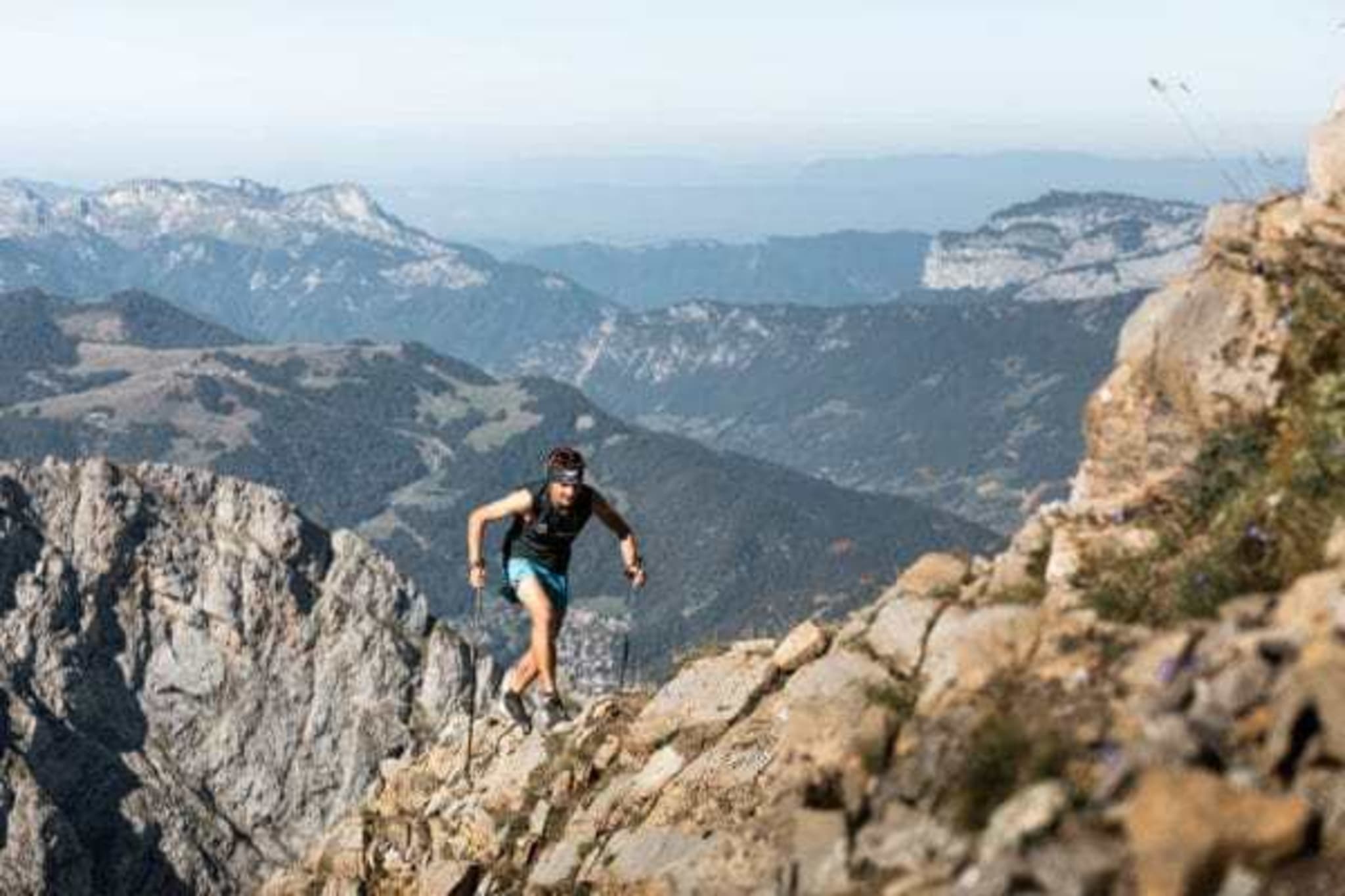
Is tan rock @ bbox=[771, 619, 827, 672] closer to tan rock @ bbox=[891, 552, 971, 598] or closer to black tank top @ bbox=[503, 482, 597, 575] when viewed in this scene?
tan rock @ bbox=[891, 552, 971, 598]

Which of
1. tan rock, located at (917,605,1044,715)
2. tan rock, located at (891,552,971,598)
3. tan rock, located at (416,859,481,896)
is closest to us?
tan rock, located at (917,605,1044,715)

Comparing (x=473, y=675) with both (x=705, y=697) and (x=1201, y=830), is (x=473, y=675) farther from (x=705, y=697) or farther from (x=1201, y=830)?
(x=1201, y=830)

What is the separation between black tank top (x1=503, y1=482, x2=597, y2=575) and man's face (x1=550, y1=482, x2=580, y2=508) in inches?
3.8

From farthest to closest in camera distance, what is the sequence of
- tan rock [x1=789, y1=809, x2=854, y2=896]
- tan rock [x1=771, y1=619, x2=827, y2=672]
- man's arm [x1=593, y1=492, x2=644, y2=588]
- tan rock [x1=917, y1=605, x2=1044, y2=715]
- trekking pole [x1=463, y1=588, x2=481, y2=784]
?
trekking pole [x1=463, y1=588, x2=481, y2=784]
man's arm [x1=593, y1=492, x2=644, y2=588]
tan rock [x1=771, y1=619, x2=827, y2=672]
tan rock [x1=917, y1=605, x2=1044, y2=715]
tan rock [x1=789, y1=809, x2=854, y2=896]

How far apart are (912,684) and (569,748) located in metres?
10.1

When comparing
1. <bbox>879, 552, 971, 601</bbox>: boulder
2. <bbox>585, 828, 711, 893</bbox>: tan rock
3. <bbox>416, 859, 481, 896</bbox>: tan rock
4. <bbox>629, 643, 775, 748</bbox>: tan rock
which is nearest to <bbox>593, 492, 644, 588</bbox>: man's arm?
<bbox>629, 643, 775, 748</bbox>: tan rock

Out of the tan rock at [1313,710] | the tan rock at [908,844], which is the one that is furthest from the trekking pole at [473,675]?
the tan rock at [1313,710]

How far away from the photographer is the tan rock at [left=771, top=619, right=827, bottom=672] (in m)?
23.6

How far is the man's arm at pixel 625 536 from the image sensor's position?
79.1 ft

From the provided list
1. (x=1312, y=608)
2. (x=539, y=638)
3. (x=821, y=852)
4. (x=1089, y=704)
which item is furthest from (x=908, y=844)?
(x=539, y=638)

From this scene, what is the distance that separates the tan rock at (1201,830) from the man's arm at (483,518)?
1329cm

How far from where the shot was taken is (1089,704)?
13.1 meters

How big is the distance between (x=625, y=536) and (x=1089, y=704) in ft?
41.6

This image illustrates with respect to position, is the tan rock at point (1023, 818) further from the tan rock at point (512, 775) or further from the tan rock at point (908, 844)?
the tan rock at point (512, 775)
